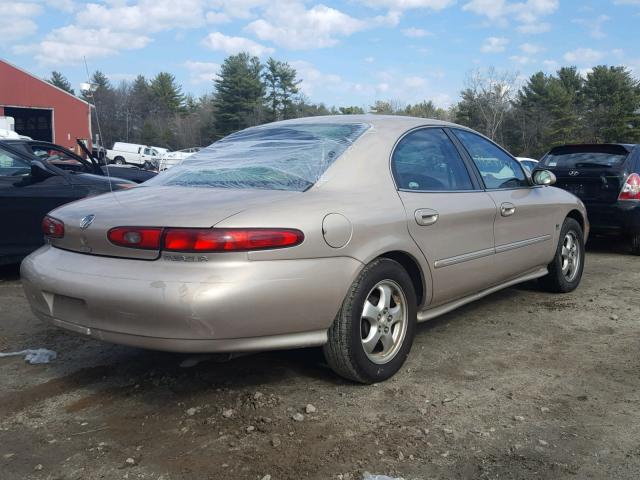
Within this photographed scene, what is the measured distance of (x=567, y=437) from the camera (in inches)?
106

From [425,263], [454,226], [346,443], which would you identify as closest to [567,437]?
[346,443]

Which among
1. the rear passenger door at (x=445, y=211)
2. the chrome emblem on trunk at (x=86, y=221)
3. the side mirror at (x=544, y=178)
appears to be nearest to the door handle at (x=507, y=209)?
the rear passenger door at (x=445, y=211)

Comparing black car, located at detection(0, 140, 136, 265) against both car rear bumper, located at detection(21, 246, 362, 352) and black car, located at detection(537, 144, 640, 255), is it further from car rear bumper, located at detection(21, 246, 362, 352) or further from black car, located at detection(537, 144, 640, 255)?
black car, located at detection(537, 144, 640, 255)

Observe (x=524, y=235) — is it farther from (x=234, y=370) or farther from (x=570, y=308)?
(x=234, y=370)

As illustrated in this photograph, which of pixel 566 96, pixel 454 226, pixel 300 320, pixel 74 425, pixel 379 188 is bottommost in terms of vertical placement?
pixel 74 425

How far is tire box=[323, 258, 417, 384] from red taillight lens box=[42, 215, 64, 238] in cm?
151

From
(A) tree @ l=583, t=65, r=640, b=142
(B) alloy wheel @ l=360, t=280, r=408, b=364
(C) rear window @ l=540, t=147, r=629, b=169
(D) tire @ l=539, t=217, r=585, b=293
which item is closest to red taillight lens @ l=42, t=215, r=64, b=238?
(B) alloy wheel @ l=360, t=280, r=408, b=364

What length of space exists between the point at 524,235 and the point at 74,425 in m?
3.31

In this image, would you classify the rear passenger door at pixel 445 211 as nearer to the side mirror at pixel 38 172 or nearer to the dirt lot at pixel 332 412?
the dirt lot at pixel 332 412

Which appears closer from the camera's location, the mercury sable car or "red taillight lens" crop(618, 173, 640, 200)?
the mercury sable car

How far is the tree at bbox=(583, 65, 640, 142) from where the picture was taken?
44.5 meters

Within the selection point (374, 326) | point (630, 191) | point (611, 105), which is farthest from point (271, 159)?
point (611, 105)

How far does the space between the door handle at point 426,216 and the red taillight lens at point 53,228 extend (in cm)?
194

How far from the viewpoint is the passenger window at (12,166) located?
20.0 feet
